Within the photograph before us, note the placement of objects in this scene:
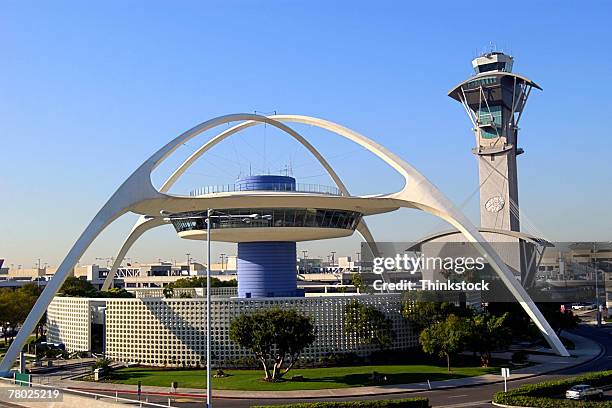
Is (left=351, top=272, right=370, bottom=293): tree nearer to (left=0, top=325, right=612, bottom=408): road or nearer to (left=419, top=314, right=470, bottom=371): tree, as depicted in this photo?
(left=419, top=314, right=470, bottom=371): tree

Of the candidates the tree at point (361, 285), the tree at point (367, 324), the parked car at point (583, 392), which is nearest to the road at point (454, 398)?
the parked car at point (583, 392)

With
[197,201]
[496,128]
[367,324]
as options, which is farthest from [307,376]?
[496,128]

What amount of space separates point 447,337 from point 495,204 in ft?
269

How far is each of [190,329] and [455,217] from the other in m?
24.6

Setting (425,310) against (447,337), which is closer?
(447,337)

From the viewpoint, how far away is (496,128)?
128m

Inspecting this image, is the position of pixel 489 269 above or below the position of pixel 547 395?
above

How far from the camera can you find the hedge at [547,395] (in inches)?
1200

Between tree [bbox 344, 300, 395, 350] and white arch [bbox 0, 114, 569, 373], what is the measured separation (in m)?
10.6

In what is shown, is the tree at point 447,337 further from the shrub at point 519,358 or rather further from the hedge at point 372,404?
the hedge at point 372,404

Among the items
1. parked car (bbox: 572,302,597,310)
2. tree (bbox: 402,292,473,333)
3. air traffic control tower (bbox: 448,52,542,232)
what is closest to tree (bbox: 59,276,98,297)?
tree (bbox: 402,292,473,333)

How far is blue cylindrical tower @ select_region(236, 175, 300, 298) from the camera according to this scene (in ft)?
199

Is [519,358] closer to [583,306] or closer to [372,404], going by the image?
[372,404]

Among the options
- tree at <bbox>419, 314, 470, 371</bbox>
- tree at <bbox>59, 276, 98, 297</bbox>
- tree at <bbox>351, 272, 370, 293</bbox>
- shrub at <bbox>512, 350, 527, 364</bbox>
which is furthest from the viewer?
tree at <bbox>351, 272, 370, 293</bbox>
